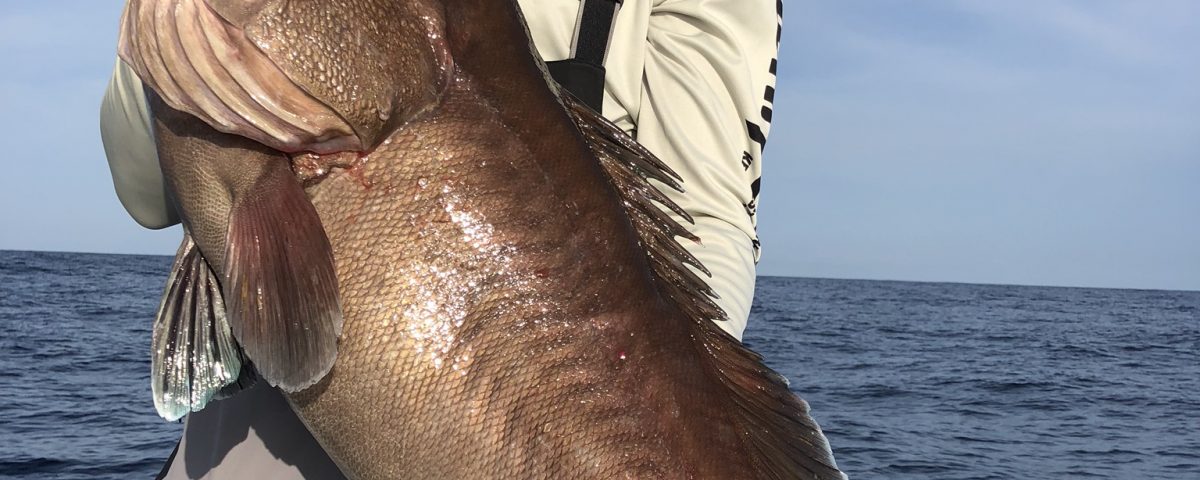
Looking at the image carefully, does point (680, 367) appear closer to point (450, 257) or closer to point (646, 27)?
point (450, 257)

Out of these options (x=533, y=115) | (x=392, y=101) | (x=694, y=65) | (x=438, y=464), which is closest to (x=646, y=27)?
(x=694, y=65)

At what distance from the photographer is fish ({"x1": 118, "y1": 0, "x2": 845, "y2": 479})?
1461 millimetres

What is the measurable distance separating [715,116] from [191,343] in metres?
Result: 1.31

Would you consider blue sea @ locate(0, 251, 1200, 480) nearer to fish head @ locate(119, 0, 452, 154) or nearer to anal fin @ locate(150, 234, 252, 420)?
anal fin @ locate(150, 234, 252, 420)

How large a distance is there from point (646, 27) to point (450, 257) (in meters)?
1.04

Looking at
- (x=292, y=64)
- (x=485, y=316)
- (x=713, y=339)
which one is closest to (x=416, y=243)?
(x=485, y=316)

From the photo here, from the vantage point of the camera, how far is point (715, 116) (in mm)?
2381

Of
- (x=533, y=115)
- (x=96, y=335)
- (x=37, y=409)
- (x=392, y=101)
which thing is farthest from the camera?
(x=96, y=335)

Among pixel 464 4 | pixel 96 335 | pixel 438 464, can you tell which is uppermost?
pixel 464 4

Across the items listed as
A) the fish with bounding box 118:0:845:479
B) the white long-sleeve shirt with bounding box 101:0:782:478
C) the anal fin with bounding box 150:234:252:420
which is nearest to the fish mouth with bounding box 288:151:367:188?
the fish with bounding box 118:0:845:479

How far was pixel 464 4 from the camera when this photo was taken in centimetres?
160

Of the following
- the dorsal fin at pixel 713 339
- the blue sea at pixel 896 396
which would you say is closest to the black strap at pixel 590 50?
the dorsal fin at pixel 713 339

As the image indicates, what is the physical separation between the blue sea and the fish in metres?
10.5

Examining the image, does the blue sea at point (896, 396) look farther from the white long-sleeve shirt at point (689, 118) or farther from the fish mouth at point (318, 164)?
the fish mouth at point (318, 164)
